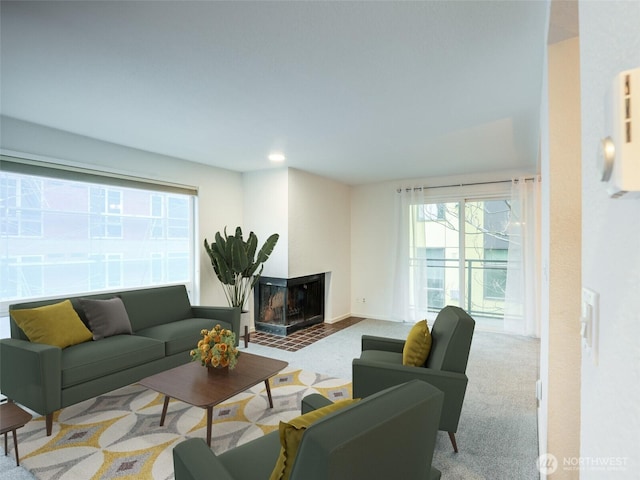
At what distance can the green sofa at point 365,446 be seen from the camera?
0.88 metres

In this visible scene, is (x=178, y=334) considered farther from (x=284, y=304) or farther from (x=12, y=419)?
(x=284, y=304)

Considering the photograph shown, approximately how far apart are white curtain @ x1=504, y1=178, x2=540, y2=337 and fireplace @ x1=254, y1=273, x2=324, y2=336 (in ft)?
9.82

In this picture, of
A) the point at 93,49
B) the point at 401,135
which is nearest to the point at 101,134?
the point at 93,49

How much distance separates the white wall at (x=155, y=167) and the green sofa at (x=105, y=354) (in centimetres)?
99

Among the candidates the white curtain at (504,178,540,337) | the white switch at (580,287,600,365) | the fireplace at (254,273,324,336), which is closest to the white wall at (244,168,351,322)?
the fireplace at (254,273,324,336)

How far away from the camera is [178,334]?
11.4 feet

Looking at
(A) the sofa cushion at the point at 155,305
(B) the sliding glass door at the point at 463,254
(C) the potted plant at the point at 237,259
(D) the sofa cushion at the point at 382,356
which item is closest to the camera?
(D) the sofa cushion at the point at 382,356

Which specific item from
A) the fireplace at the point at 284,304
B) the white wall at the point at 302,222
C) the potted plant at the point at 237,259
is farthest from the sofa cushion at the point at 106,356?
the white wall at the point at 302,222

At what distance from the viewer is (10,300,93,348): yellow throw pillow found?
2.76 m

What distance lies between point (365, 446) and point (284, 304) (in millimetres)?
4233

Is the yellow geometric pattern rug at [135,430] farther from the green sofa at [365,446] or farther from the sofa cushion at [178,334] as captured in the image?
the green sofa at [365,446]

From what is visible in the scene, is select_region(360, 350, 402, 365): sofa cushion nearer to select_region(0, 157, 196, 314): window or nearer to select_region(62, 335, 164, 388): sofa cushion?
select_region(62, 335, 164, 388): sofa cushion

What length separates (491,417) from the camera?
2.72 meters

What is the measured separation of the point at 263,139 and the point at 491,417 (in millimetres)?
3269
